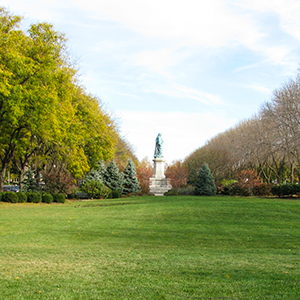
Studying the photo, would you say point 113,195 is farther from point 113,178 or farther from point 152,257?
point 152,257

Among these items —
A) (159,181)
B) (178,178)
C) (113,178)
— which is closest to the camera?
(178,178)

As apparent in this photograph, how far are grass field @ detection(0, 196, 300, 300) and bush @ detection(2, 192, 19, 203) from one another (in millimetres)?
9107

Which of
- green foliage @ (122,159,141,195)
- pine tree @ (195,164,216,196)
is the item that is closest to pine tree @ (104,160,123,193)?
green foliage @ (122,159,141,195)

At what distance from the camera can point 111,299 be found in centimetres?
462

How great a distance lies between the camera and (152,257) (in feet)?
25.2

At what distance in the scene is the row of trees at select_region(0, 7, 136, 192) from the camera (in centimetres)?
2333

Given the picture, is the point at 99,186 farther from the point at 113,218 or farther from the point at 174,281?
the point at 174,281

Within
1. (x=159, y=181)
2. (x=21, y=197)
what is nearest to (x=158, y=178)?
(x=159, y=181)

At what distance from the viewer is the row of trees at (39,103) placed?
23328 millimetres

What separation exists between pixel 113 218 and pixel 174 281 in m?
10.4

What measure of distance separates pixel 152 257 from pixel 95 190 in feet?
87.8

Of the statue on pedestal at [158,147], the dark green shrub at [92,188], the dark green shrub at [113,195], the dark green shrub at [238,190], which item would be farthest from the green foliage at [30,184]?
the dark green shrub at [238,190]

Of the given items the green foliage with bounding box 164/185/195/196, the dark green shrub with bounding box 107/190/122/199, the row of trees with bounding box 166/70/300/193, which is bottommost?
the dark green shrub with bounding box 107/190/122/199

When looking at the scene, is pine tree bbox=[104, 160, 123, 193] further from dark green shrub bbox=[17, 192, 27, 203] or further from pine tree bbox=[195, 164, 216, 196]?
dark green shrub bbox=[17, 192, 27, 203]
